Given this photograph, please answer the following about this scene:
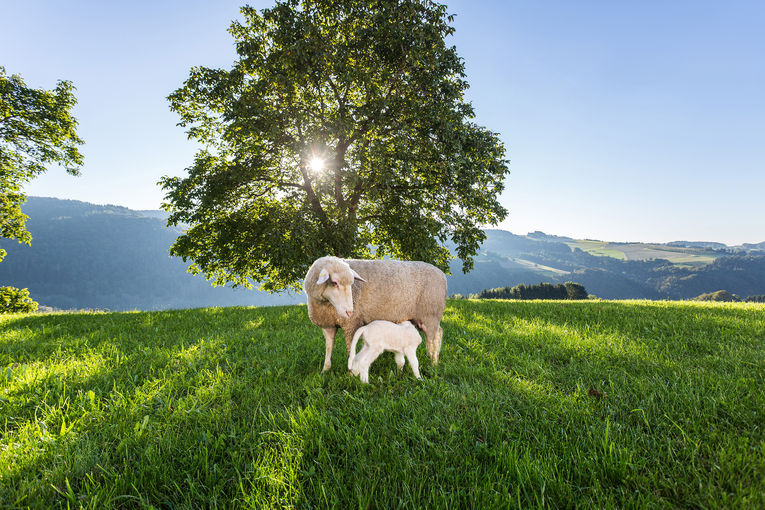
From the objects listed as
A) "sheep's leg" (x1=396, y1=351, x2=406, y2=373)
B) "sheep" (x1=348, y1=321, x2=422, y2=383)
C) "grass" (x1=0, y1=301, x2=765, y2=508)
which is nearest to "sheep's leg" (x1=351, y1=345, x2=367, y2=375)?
"sheep" (x1=348, y1=321, x2=422, y2=383)

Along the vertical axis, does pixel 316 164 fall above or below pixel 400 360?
above

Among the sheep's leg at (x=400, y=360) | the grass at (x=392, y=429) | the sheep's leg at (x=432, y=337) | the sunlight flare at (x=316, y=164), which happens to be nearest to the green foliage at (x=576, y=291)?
the sunlight flare at (x=316, y=164)

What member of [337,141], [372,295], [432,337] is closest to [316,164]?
[337,141]

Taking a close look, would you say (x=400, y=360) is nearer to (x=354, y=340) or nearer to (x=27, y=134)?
(x=354, y=340)

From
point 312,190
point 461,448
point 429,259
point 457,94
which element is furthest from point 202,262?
point 461,448

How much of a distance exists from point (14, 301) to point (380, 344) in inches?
1080

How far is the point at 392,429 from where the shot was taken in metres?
2.83

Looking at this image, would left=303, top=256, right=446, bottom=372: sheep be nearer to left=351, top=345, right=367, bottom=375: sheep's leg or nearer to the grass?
left=351, top=345, right=367, bottom=375: sheep's leg

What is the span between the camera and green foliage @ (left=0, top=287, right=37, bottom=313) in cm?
1812

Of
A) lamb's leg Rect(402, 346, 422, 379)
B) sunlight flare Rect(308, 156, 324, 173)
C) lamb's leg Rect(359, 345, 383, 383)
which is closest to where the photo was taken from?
lamb's leg Rect(359, 345, 383, 383)

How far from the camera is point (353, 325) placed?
13.8ft

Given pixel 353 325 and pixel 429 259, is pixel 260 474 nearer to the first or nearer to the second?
pixel 353 325

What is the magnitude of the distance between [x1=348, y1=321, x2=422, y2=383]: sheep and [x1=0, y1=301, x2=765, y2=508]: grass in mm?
201

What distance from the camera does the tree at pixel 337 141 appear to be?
11.0m
